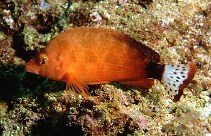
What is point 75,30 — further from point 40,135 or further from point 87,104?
point 40,135

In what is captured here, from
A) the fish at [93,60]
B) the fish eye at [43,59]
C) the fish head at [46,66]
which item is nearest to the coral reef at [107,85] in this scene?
the fish at [93,60]

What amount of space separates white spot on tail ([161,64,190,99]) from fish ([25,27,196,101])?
0.04ft

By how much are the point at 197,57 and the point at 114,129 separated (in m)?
2.06

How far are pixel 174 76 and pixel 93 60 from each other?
101 centimetres

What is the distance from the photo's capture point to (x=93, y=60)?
11.0 ft

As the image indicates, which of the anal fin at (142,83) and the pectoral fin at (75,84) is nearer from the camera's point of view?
the pectoral fin at (75,84)

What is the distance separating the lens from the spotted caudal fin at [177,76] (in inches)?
138

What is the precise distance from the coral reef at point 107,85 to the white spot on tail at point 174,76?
1.16ft

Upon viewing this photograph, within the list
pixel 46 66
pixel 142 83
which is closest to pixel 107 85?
pixel 142 83

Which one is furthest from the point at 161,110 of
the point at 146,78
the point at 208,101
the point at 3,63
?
the point at 3,63

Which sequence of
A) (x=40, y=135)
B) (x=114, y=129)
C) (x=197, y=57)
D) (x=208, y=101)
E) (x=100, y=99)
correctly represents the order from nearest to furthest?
(x=114, y=129) → (x=100, y=99) → (x=40, y=135) → (x=208, y=101) → (x=197, y=57)

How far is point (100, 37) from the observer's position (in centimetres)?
338

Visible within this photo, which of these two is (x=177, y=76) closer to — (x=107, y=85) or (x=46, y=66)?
(x=107, y=85)

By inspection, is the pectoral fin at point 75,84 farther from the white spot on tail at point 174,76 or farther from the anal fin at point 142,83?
the white spot on tail at point 174,76
